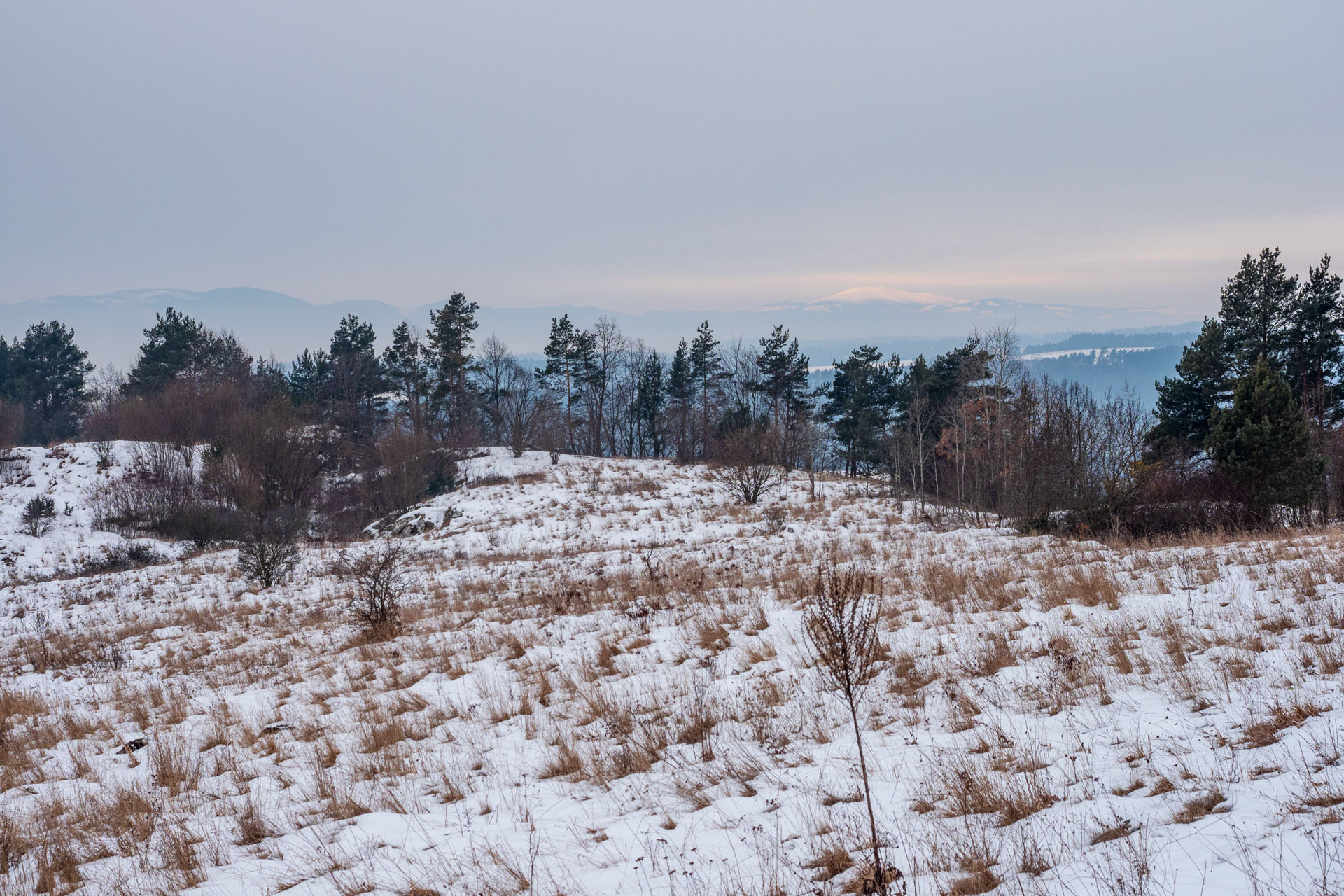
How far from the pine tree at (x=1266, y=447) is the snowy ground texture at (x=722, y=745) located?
29.9ft

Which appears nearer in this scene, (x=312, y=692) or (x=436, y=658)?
(x=312, y=692)

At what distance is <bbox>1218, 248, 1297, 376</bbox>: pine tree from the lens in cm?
2852

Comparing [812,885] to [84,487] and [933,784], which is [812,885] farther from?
[84,487]

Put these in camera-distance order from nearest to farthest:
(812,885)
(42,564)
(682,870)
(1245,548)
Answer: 1. (812,885)
2. (682,870)
3. (1245,548)
4. (42,564)

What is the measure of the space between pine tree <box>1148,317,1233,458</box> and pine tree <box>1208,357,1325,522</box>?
33.7 feet

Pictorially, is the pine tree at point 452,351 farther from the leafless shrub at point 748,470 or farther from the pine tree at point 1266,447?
the pine tree at point 1266,447

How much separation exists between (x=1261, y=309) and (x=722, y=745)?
36557 mm

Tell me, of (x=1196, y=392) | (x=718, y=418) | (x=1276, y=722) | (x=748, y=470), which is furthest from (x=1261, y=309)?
(x=1276, y=722)

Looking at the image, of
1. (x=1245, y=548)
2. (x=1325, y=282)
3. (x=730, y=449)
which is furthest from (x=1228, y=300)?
(x=1245, y=548)

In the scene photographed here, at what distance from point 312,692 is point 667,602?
469 cm

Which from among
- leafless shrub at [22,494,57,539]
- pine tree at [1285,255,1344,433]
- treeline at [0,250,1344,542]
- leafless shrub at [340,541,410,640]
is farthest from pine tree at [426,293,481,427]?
pine tree at [1285,255,1344,433]

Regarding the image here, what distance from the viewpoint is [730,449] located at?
27891mm

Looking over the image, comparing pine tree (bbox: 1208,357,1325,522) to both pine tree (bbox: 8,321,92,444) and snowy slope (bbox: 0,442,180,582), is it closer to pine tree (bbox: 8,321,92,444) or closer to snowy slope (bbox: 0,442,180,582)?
snowy slope (bbox: 0,442,180,582)

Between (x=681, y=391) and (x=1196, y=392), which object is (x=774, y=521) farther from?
(x=681, y=391)
